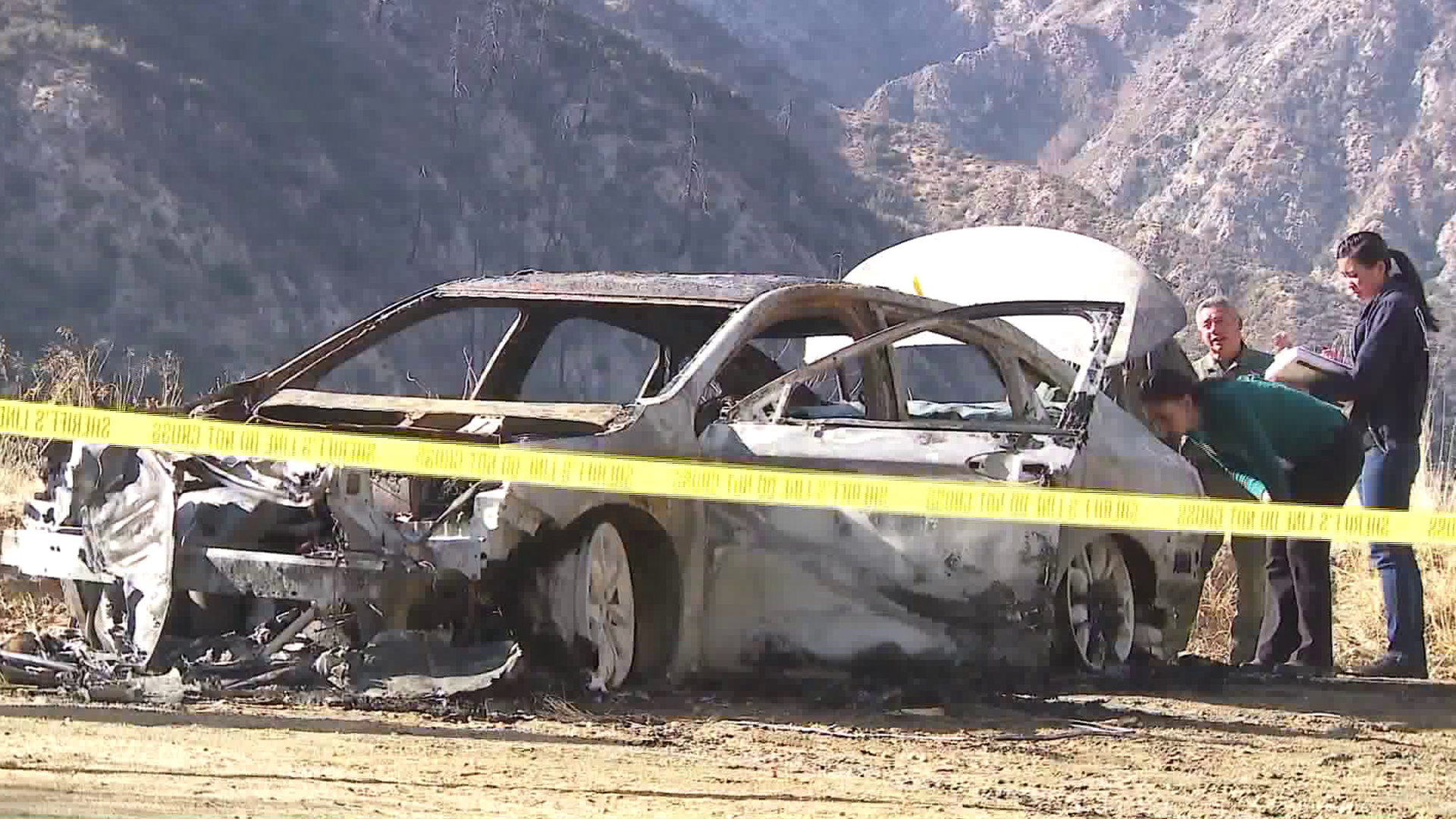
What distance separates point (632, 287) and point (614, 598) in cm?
144

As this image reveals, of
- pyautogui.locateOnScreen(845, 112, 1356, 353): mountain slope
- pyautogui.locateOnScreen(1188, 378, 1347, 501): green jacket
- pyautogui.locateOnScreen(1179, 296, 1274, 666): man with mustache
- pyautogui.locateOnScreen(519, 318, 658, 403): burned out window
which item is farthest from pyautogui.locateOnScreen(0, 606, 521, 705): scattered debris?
pyautogui.locateOnScreen(845, 112, 1356, 353): mountain slope

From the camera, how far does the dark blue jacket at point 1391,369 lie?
30.1ft

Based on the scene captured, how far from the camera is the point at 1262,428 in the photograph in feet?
28.9

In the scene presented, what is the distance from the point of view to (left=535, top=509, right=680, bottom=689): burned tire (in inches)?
261

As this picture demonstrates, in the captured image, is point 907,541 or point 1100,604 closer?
point 907,541

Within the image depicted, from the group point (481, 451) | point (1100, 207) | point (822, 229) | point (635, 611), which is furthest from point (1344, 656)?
point (1100, 207)

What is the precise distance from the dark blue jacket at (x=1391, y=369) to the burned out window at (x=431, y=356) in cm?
3107

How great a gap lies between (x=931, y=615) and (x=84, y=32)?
41.4m

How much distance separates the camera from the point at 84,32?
45.4m

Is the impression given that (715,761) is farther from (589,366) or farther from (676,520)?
(589,366)

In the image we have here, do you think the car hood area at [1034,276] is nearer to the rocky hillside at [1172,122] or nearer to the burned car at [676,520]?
the burned car at [676,520]

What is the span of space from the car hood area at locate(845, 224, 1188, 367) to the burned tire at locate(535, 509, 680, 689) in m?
4.90

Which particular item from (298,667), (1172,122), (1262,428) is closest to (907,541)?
(298,667)

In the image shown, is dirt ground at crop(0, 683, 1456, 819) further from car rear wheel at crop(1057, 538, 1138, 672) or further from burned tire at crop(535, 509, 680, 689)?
car rear wheel at crop(1057, 538, 1138, 672)
